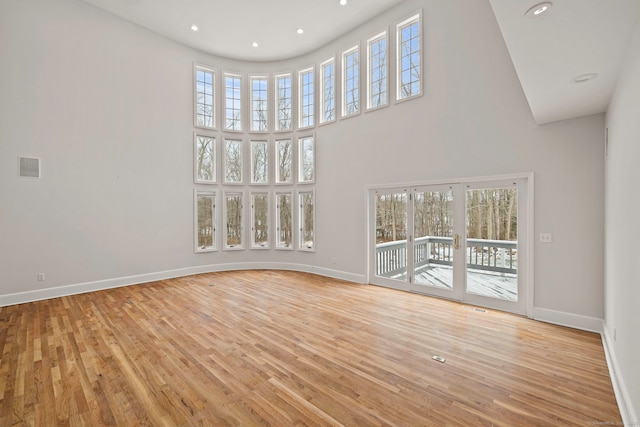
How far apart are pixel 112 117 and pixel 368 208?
18.3ft

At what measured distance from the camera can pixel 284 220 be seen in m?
7.77

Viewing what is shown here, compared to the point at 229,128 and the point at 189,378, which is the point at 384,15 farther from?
the point at 189,378

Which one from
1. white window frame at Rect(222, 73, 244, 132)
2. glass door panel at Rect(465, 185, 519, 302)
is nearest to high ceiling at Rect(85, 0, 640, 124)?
white window frame at Rect(222, 73, 244, 132)

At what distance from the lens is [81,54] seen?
556 cm

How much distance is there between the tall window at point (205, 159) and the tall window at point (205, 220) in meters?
0.38

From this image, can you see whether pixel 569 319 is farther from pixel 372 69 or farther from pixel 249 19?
pixel 249 19

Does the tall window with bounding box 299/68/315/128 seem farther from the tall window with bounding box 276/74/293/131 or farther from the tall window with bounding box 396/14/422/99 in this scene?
the tall window with bounding box 396/14/422/99

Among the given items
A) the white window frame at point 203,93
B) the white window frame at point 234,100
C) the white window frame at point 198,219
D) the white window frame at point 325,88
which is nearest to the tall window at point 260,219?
the white window frame at point 198,219

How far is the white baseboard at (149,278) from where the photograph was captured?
16.4 feet

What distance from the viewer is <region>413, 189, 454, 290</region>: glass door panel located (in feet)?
16.3

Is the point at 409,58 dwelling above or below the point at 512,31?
above

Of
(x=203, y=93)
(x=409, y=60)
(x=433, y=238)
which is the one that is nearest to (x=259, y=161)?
(x=203, y=93)

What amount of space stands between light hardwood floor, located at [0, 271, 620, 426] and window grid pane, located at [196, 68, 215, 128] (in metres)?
4.65

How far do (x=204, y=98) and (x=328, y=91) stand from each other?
10.4 feet
